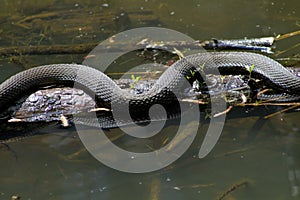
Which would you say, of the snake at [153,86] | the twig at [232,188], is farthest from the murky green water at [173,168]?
the snake at [153,86]

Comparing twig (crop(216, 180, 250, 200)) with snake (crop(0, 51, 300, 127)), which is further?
snake (crop(0, 51, 300, 127))

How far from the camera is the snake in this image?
502 cm

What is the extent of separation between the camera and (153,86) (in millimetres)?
5105

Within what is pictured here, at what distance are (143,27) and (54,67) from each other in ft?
7.90

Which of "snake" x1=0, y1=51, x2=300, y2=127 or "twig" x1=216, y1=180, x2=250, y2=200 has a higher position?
"snake" x1=0, y1=51, x2=300, y2=127

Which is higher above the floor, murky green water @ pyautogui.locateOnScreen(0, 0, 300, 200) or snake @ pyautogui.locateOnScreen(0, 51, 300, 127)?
snake @ pyautogui.locateOnScreen(0, 51, 300, 127)

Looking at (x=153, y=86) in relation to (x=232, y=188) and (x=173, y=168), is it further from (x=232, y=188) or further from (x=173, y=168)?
(x=232, y=188)

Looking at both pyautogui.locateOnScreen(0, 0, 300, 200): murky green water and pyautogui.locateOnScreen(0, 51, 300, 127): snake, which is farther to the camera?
pyautogui.locateOnScreen(0, 51, 300, 127): snake

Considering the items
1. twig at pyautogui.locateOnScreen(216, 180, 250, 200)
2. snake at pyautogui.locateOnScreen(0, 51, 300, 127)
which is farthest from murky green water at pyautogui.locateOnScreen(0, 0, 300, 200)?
snake at pyautogui.locateOnScreen(0, 51, 300, 127)

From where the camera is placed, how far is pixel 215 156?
4660 mm

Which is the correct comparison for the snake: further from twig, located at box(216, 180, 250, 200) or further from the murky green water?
twig, located at box(216, 180, 250, 200)

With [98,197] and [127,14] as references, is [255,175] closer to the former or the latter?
[98,197]

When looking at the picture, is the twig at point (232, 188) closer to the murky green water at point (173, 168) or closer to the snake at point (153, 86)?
the murky green water at point (173, 168)

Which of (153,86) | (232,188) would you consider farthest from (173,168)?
(153,86)
